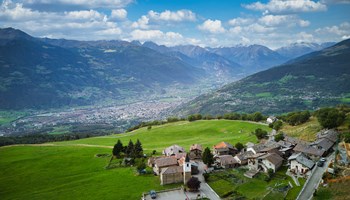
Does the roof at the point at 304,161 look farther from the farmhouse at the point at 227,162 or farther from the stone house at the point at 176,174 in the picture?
the stone house at the point at 176,174

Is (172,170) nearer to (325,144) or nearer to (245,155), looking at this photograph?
(245,155)

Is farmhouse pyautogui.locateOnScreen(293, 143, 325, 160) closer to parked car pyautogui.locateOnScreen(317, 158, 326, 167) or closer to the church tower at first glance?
parked car pyautogui.locateOnScreen(317, 158, 326, 167)

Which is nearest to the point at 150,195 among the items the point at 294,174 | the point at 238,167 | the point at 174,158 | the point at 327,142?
the point at 174,158

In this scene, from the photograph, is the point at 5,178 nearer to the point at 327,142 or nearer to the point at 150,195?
the point at 150,195

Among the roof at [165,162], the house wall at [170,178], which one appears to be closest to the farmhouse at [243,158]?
the roof at [165,162]

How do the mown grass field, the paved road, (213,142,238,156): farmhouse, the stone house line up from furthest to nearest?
(213,142,238,156): farmhouse → the mown grass field → the stone house → the paved road

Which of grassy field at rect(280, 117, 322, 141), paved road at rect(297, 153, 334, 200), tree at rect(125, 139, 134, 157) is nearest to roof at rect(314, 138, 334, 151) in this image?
paved road at rect(297, 153, 334, 200)

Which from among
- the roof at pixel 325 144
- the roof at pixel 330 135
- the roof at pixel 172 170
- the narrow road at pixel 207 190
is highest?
the roof at pixel 330 135
